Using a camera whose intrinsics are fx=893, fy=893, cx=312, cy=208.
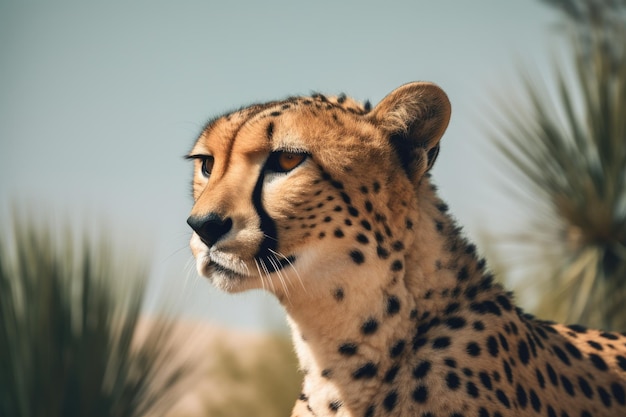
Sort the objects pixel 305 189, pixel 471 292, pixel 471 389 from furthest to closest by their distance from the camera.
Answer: pixel 471 292 → pixel 305 189 → pixel 471 389

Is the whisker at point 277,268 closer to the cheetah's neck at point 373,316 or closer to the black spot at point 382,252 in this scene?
the cheetah's neck at point 373,316

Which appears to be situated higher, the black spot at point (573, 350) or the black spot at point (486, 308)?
the black spot at point (486, 308)

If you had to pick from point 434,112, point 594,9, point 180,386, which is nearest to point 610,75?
point 594,9

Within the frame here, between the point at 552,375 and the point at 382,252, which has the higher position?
the point at 382,252

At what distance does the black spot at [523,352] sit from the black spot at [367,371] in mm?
344

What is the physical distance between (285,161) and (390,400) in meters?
0.60

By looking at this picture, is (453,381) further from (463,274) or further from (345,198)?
(345,198)

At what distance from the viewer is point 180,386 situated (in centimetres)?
466

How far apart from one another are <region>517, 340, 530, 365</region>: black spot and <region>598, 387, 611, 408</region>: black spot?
0.28 m

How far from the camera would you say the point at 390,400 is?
78.7 inches

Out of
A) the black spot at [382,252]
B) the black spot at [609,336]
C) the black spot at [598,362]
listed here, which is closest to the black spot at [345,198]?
the black spot at [382,252]

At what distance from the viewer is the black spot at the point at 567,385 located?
217 cm

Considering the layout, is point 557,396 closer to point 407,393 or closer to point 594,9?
point 407,393

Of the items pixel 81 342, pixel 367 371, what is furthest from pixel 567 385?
pixel 81 342
